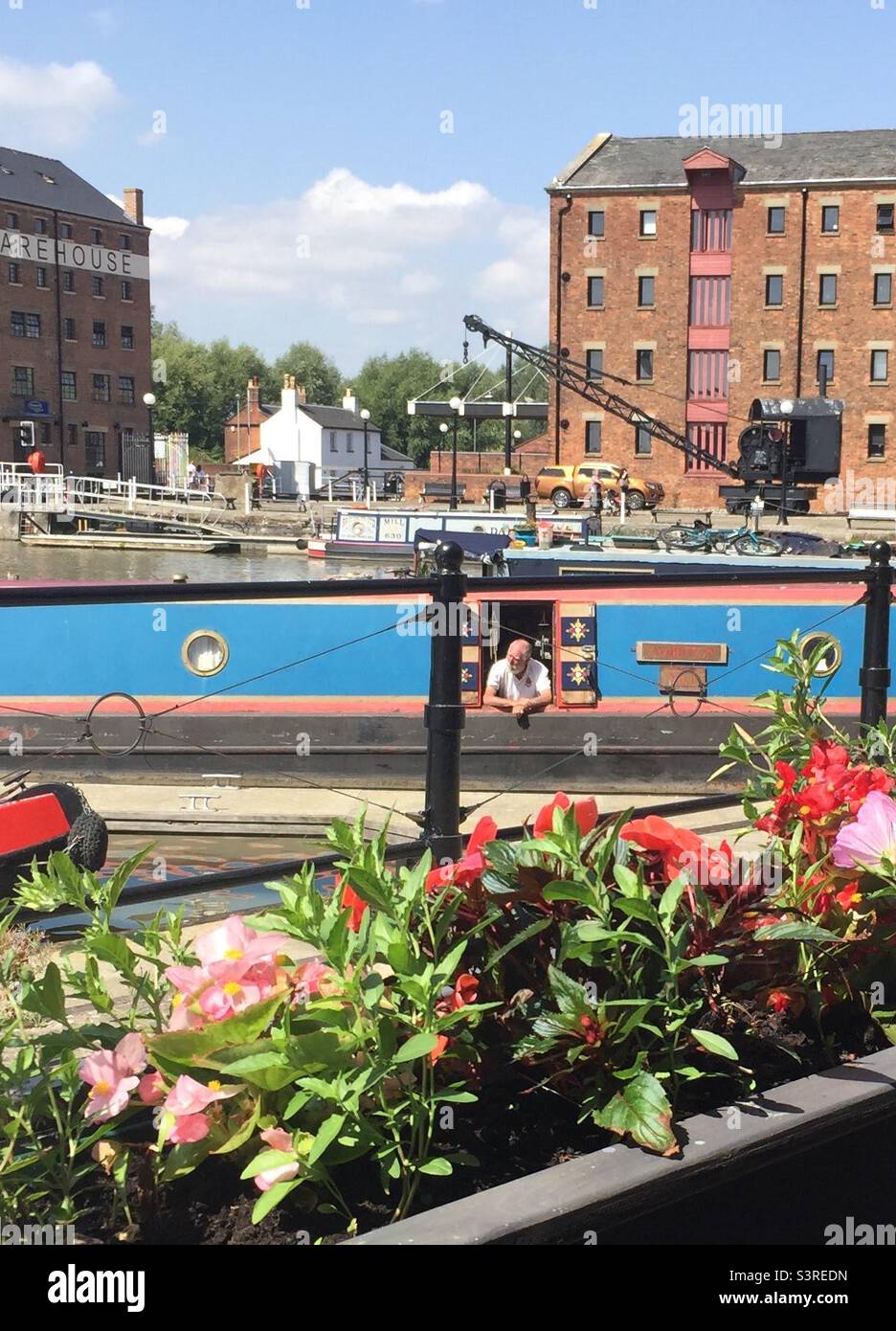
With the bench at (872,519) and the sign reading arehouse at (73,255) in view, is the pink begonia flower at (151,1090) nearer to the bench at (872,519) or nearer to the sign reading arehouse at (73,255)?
the bench at (872,519)

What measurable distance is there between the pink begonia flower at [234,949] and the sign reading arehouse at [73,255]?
75314 mm

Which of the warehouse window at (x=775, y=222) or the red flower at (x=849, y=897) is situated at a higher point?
the warehouse window at (x=775, y=222)

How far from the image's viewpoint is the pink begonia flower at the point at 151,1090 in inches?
77.1

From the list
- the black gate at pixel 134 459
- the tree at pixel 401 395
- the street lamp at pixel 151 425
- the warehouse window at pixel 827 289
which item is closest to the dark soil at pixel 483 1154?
the street lamp at pixel 151 425

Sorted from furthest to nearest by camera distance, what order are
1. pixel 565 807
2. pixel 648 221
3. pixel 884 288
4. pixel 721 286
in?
pixel 648 221 < pixel 721 286 < pixel 884 288 < pixel 565 807

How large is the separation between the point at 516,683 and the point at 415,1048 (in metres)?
10.5

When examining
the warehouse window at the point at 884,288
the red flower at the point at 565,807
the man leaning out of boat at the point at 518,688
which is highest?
the warehouse window at the point at 884,288

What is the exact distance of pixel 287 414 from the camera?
326 feet

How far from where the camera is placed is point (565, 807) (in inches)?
94.0

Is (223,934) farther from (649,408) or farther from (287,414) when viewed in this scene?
(287,414)

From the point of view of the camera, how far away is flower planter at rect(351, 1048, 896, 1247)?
6.06 feet

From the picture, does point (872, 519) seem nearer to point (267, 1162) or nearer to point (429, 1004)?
point (429, 1004)

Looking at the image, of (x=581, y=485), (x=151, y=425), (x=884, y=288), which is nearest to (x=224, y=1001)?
(x=581, y=485)

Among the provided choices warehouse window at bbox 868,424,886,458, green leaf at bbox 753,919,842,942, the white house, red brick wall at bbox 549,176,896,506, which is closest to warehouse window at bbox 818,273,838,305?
red brick wall at bbox 549,176,896,506
